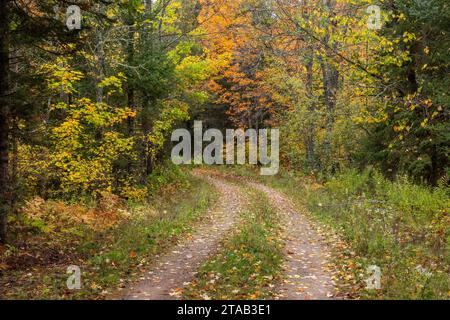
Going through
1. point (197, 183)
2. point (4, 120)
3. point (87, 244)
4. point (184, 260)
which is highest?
point (4, 120)

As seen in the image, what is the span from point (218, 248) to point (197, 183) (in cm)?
1527

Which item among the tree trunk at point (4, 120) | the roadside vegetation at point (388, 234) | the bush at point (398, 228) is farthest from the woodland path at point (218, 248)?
the tree trunk at point (4, 120)

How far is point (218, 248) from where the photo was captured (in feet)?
36.9

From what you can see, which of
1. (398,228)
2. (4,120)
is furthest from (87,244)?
(398,228)

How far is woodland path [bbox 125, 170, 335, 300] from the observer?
7.87 meters

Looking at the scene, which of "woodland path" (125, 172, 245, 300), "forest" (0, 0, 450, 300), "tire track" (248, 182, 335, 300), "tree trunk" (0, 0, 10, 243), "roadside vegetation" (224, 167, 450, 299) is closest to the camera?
"roadside vegetation" (224, 167, 450, 299)

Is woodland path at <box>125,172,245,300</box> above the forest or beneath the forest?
beneath

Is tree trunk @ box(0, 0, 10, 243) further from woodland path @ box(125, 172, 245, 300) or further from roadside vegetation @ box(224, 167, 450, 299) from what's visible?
roadside vegetation @ box(224, 167, 450, 299)

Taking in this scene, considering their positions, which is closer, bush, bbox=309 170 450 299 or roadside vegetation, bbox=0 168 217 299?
bush, bbox=309 170 450 299

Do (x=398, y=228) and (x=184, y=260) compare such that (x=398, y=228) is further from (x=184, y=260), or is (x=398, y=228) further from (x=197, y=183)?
(x=197, y=183)

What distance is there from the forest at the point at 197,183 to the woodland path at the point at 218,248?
0.06 metres

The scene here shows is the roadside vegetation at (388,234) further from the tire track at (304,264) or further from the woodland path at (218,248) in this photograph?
the woodland path at (218,248)

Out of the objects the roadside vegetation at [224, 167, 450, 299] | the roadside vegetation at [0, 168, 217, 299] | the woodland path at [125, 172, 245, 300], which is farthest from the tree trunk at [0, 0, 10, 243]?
the roadside vegetation at [224, 167, 450, 299]

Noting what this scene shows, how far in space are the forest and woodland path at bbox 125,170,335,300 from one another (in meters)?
0.06
